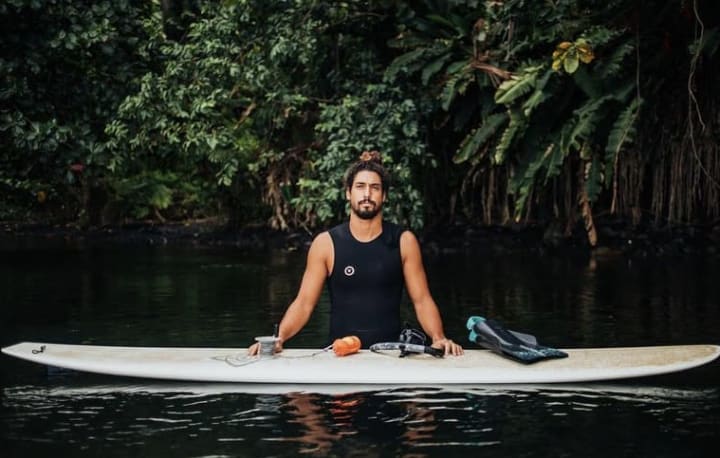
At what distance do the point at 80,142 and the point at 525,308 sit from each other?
4.90 metres

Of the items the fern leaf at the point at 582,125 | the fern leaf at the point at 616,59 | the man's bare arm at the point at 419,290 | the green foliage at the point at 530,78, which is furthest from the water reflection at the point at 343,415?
the fern leaf at the point at 616,59

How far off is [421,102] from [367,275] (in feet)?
36.8

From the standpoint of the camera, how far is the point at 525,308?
1352 centimetres

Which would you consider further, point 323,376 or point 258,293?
point 258,293

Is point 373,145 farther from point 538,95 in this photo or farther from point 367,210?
point 367,210

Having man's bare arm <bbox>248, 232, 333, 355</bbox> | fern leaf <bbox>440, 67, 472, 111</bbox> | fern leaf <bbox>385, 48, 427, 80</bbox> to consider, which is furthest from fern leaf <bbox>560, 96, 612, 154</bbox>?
man's bare arm <bbox>248, 232, 333, 355</bbox>

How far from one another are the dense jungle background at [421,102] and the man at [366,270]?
5.57 meters

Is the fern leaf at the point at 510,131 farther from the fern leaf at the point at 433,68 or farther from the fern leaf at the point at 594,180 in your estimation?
the fern leaf at the point at 433,68

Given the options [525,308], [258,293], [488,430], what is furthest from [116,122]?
[488,430]

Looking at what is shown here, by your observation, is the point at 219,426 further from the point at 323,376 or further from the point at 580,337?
the point at 580,337

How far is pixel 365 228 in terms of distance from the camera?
27.0 feet

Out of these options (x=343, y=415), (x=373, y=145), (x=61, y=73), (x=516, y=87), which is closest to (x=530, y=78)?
(x=516, y=87)

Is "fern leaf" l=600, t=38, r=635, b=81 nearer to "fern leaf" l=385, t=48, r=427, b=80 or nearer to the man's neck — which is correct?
"fern leaf" l=385, t=48, r=427, b=80

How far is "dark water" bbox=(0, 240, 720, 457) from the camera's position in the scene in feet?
22.5
